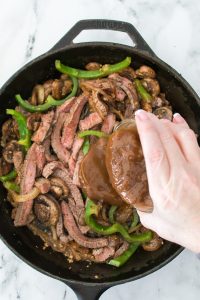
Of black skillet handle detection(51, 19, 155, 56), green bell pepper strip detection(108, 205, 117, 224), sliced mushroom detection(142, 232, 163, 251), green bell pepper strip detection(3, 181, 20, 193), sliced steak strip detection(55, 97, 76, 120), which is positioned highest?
Result: black skillet handle detection(51, 19, 155, 56)

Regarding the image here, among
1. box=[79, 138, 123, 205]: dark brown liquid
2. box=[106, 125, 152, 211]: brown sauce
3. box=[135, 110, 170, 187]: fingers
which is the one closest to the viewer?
box=[135, 110, 170, 187]: fingers

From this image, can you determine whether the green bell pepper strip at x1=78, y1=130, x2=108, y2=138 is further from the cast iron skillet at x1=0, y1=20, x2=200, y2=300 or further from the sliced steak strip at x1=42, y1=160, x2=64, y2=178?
the cast iron skillet at x1=0, y1=20, x2=200, y2=300

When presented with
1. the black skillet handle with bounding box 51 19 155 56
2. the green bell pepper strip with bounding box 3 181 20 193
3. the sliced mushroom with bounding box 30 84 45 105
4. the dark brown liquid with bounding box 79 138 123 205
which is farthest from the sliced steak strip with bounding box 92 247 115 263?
the black skillet handle with bounding box 51 19 155 56

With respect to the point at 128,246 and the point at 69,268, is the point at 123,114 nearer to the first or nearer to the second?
the point at 128,246

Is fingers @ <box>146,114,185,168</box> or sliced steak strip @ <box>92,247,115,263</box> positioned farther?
sliced steak strip @ <box>92,247,115,263</box>

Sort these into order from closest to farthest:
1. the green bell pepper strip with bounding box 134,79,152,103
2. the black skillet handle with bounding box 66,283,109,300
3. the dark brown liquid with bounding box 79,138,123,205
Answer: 1. the dark brown liquid with bounding box 79,138,123,205
2. the black skillet handle with bounding box 66,283,109,300
3. the green bell pepper strip with bounding box 134,79,152,103

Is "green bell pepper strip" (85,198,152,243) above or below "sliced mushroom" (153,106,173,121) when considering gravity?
below

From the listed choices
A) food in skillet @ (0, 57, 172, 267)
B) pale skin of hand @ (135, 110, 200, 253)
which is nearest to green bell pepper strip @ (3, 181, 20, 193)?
food in skillet @ (0, 57, 172, 267)

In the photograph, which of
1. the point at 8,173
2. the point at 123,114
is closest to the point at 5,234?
the point at 8,173
